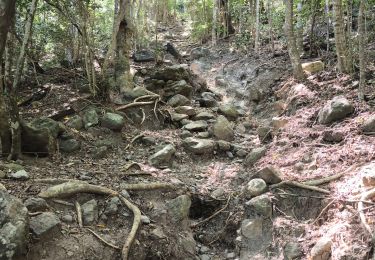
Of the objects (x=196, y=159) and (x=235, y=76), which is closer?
(x=196, y=159)

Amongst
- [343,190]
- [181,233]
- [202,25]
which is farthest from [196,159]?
[202,25]

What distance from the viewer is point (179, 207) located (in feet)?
19.9

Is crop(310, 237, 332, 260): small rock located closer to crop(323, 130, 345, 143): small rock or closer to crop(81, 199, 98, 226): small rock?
crop(323, 130, 345, 143): small rock

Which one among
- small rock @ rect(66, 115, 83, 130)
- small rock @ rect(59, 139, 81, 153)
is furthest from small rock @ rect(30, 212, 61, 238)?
small rock @ rect(66, 115, 83, 130)

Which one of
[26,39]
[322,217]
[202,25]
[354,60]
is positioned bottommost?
[322,217]

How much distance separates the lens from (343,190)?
5.23 m

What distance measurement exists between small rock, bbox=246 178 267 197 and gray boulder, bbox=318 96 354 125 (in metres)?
2.08

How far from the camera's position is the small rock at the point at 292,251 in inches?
188

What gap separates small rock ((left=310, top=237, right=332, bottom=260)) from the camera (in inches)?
175

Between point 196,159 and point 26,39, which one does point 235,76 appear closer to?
point 196,159

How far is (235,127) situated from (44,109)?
15.6 ft

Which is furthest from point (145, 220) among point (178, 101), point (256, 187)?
point (178, 101)

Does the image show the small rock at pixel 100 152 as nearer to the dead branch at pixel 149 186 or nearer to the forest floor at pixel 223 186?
the forest floor at pixel 223 186

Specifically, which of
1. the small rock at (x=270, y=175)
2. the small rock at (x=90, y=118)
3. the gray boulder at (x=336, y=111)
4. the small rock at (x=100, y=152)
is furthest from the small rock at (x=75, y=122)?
the gray boulder at (x=336, y=111)
